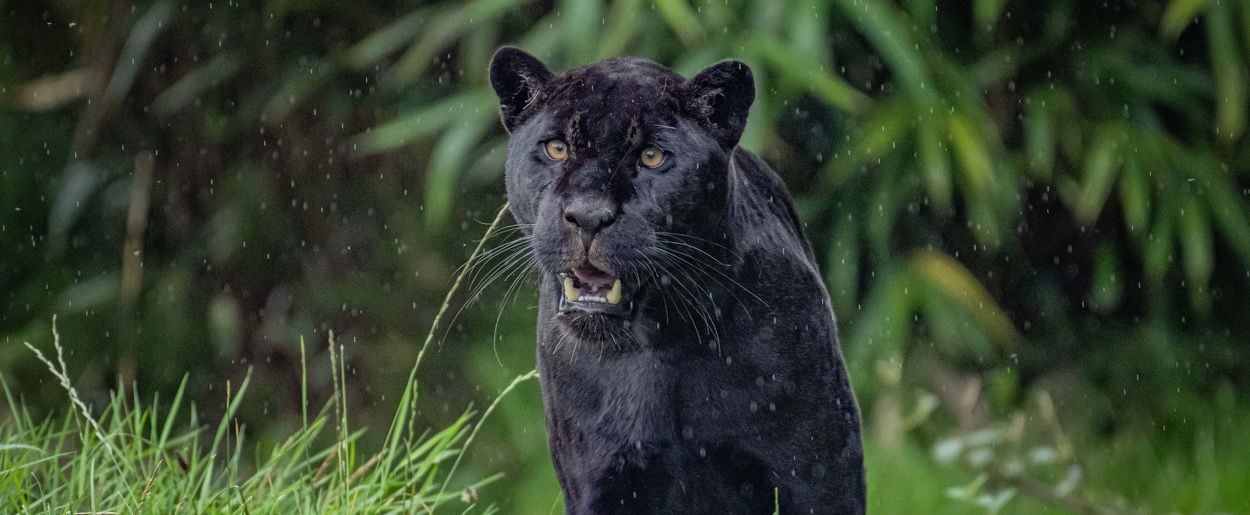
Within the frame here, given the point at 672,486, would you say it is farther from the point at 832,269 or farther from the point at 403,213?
the point at 403,213

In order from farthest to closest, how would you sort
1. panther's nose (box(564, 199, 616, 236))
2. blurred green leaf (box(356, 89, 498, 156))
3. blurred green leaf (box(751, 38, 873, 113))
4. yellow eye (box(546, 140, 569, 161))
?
blurred green leaf (box(356, 89, 498, 156))
blurred green leaf (box(751, 38, 873, 113))
yellow eye (box(546, 140, 569, 161))
panther's nose (box(564, 199, 616, 236))

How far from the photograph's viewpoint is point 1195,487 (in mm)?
4082

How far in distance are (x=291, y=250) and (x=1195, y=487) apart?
3062 millimetres

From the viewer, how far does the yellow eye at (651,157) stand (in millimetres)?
1792

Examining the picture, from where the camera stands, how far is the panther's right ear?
6.17 ft

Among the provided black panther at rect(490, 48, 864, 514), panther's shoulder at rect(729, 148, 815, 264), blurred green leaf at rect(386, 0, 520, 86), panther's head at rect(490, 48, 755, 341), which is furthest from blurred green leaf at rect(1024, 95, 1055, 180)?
panther's head at rect(490, 48, 755, 341)

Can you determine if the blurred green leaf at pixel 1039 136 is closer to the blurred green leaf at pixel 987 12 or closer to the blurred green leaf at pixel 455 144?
the blurred green leaf at pixel 987 12

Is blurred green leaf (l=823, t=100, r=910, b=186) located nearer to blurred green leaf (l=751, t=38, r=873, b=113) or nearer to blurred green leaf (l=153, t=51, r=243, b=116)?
blurred green leaf (l=751, t=38, r=873, b=113)

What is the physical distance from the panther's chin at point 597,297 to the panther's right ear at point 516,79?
0.27 meters

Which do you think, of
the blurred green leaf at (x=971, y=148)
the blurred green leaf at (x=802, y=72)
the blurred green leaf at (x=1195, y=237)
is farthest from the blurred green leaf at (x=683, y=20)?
the blurred green leaf at (x=1195, y=237)

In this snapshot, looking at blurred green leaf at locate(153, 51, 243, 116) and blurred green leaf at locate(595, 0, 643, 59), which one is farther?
blurred green leaf at locate(153, 51, 243, 116)

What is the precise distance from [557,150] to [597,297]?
0.70ft

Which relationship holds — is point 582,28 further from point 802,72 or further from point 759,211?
point 759,211

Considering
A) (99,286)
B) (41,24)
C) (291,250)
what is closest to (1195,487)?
(291,250)
